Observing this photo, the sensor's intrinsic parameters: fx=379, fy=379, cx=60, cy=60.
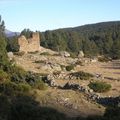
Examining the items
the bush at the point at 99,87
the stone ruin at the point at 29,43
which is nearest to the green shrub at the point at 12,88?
the bush at the point at 99,87

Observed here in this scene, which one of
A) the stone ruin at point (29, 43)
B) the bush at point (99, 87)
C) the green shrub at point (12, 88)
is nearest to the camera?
the green shrub at point (12, 88)

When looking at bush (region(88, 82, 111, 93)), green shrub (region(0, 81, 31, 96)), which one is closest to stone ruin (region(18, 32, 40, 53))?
bush (region(88, 82, 111, 93))

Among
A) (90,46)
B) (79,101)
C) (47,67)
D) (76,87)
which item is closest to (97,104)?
(79,101)

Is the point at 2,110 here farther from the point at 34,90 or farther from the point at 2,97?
the point at 34,90

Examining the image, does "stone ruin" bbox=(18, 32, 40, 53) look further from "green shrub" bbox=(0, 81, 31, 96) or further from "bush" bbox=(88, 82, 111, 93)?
"green shrub" bbox=(0, 81, 31, 96)

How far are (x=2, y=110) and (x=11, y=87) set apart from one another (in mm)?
6819

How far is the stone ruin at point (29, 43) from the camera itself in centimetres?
6556

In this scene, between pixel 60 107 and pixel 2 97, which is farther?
pixel 60 107

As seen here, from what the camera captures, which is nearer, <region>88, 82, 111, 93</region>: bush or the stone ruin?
<region>88, 82, 111, 93</region>: bush

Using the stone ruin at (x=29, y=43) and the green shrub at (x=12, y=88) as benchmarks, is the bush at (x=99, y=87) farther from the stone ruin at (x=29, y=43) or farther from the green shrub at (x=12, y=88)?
the stone ruin at (x=29, y=43)

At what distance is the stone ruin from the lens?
65.6 metres

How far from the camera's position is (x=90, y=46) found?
102 meters

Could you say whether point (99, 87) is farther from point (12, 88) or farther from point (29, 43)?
point (29, 43)

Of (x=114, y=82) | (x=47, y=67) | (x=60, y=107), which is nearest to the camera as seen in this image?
(x=60, y=107)
